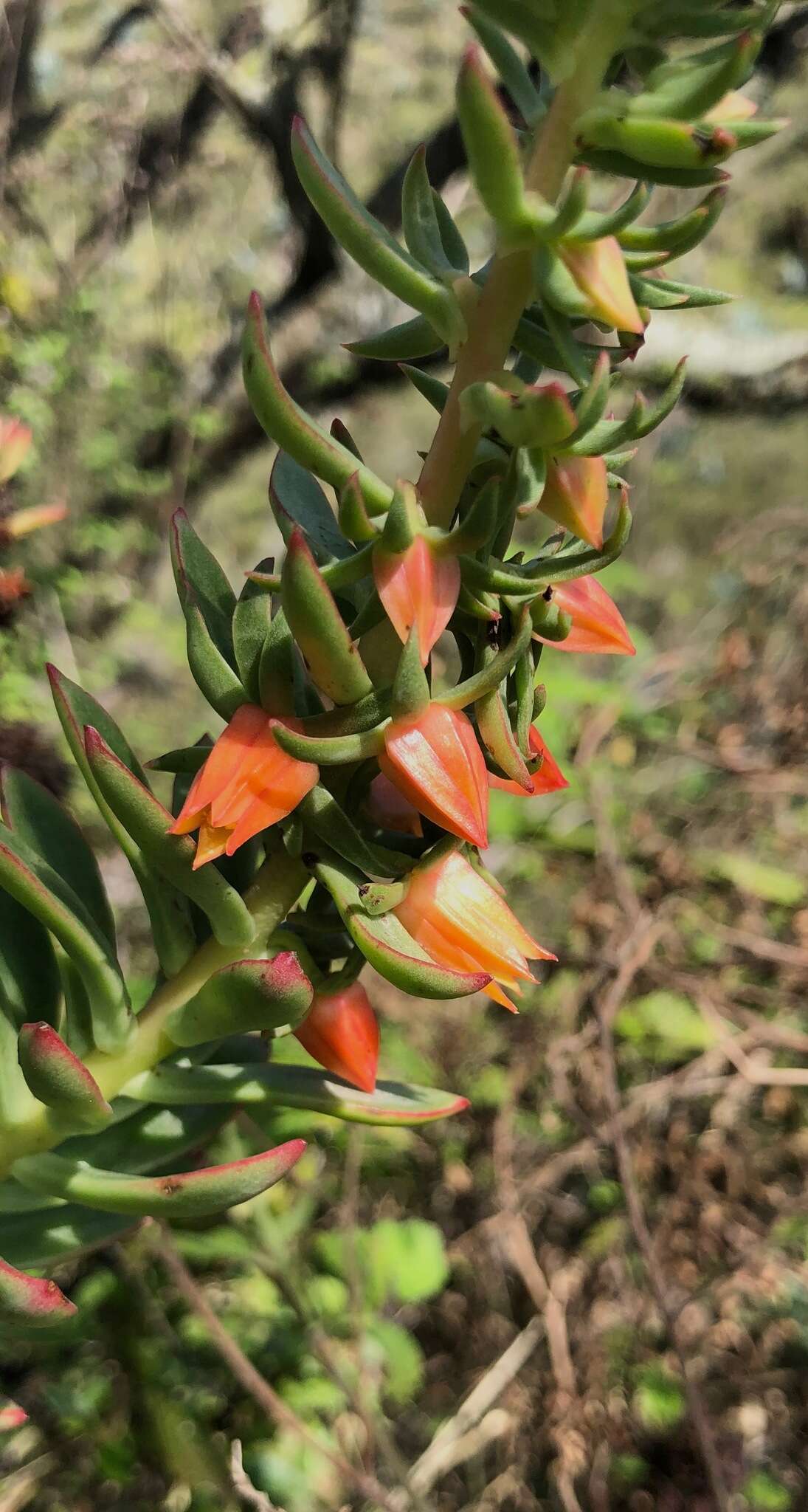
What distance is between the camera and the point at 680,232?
54 cm

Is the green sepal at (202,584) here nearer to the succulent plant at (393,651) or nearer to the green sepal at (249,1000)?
the succulent plant at (393,651)

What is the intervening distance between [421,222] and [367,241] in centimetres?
8

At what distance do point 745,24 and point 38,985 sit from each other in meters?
0.80

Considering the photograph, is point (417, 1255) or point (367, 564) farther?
point (417, 1255)

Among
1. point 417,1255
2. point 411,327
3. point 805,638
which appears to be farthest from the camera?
Result: point 805,638

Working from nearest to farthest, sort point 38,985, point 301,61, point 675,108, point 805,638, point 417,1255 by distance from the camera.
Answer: point 675,108 → point 38,985 → point 417,1255 → point 805,638 → point 301,61

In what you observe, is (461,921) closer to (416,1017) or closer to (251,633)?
(251,633)

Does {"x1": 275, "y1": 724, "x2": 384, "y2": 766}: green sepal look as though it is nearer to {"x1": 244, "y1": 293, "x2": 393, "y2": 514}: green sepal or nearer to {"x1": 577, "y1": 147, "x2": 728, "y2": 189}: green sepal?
{"x1": 244, "y1": 293, "x2": 393, "y2": 514}: green sepal

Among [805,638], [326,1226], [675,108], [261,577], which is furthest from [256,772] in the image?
[805,638]

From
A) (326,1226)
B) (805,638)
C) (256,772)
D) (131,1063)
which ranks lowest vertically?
(326,1226)

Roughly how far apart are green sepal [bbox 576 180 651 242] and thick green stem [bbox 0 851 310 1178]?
416mm

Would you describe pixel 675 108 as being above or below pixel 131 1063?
above

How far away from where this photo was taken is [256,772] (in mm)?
578

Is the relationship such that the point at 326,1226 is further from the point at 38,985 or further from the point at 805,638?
the point at 805,638
